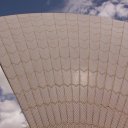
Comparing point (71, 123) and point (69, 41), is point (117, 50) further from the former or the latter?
point (71, 123)

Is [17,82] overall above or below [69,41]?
below

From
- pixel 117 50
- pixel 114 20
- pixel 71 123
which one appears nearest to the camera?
pixel 71 123

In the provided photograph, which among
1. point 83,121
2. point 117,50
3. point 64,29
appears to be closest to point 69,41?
point 64,29

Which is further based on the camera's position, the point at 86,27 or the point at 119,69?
the point at 86,27

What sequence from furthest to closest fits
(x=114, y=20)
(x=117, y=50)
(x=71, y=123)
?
(x=114, y=20) < (x=117, y=50) < (x=71, y=123)

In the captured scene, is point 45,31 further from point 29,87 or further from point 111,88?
point 111,88

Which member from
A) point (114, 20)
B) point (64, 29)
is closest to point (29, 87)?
point (64, 29)

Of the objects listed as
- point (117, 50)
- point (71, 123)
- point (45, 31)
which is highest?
point (45, 31)
